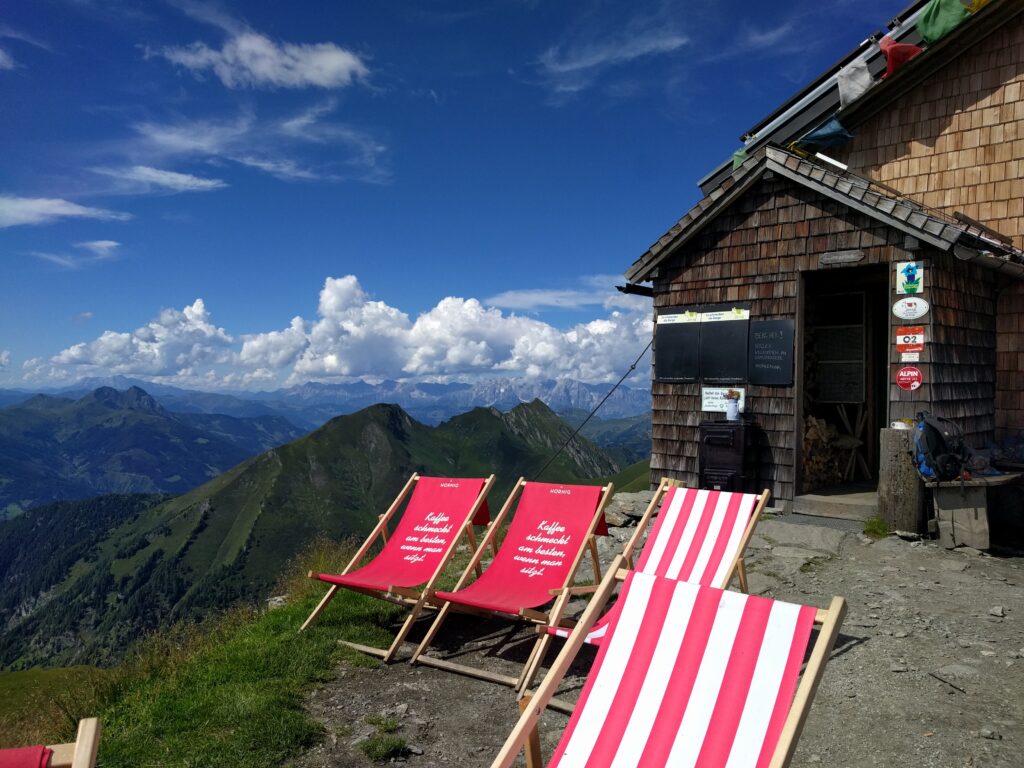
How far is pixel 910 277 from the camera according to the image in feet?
25.4

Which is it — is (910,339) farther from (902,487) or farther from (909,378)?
(902,487)

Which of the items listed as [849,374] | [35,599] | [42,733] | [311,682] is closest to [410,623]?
[311,682]

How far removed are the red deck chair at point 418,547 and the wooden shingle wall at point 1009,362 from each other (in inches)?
287

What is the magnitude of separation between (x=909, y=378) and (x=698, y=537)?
4.14 m

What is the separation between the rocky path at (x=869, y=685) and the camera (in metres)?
3.44

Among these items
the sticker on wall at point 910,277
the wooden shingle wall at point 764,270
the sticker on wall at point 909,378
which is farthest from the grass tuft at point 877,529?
the sticker on wall at point 910,277

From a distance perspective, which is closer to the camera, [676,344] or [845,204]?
[845,204]

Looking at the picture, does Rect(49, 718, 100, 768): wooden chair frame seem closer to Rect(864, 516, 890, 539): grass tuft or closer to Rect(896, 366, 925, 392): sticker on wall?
Rect(864, 516, 890, 539): grass tuft

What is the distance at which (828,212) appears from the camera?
8.37 m

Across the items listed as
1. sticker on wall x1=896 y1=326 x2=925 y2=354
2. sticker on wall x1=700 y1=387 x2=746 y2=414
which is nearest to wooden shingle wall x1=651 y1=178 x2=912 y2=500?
sticker on wall x1=700 y1=387 x2=746 y2=414

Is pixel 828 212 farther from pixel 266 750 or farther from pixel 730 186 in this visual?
pixel 266 750

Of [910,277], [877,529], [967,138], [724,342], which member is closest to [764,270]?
[724,342]

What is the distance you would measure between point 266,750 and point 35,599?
167182mm

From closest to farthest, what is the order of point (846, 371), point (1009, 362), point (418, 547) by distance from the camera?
point (418, 547) → point (1009, 362) → point (846, 371)
